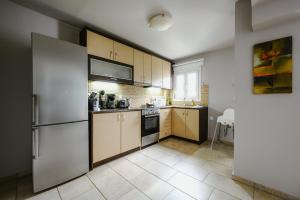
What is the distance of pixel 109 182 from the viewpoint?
1.75 metres

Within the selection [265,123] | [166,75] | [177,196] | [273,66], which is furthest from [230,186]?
[166,75]

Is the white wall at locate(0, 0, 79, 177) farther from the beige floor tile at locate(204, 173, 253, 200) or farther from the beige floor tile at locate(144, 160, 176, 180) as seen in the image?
the beige floor tile at locate(204, 173, 253, 200)

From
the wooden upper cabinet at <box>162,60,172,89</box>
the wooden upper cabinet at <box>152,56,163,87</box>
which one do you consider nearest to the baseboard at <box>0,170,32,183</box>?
the wooden upper cabinet at <box>152,56,163,87</box>

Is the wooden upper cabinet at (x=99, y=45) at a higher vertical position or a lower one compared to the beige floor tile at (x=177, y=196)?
higher

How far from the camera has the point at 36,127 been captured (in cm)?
151

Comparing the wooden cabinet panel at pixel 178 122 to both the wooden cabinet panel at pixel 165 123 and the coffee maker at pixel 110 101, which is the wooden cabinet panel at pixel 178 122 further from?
the coffee maker at pixel 110 101

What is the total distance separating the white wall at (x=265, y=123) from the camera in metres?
1.41

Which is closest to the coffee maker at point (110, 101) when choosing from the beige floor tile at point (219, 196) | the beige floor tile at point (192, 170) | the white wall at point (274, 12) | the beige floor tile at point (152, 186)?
the beige floor tile at point (152, 186)

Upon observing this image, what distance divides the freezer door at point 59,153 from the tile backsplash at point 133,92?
3.20 feet

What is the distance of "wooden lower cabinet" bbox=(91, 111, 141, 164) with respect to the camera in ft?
6.91

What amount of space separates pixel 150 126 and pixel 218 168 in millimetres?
1545

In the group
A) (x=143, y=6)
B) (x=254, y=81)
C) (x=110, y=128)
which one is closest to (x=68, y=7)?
(x=143, y=6)

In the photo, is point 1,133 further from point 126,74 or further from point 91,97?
point 126,74

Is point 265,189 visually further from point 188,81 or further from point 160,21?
point 188,81
